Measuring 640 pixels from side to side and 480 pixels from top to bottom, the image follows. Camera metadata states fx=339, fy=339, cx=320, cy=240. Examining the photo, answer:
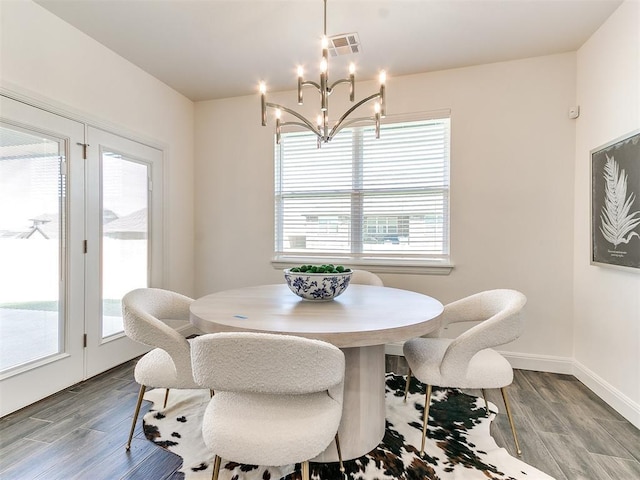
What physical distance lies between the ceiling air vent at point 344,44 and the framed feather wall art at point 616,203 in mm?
1896

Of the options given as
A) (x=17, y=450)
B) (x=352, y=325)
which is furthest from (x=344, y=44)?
(x=17, y=450)

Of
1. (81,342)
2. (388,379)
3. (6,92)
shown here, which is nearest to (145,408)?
(81,342)

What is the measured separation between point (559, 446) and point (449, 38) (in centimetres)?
277

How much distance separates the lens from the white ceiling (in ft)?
7.33

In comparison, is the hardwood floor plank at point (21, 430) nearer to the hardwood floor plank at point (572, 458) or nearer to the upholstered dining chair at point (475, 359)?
the upholstered dining chair at point (475, 359)

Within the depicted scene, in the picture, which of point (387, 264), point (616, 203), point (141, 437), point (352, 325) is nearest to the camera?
point (352, 325)

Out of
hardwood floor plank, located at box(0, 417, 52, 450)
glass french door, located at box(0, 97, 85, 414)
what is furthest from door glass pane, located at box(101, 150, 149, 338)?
hardwood floor plank, located at box(0, 417, 52, 450)

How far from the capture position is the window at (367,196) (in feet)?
10.4

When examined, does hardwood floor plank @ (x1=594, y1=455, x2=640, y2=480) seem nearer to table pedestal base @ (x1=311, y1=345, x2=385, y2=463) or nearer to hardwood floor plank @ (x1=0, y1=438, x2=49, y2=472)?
table pedestal base @ (x1=311, y1=345, x2=385, y2=463)

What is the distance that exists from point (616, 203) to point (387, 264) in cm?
171

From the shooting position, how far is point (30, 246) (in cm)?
226

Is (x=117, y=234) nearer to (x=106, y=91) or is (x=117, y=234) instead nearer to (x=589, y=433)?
(x=106, y=91)

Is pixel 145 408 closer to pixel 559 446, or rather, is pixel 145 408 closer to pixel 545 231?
pixel 559 446

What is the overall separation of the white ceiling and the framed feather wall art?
0.96 metres
